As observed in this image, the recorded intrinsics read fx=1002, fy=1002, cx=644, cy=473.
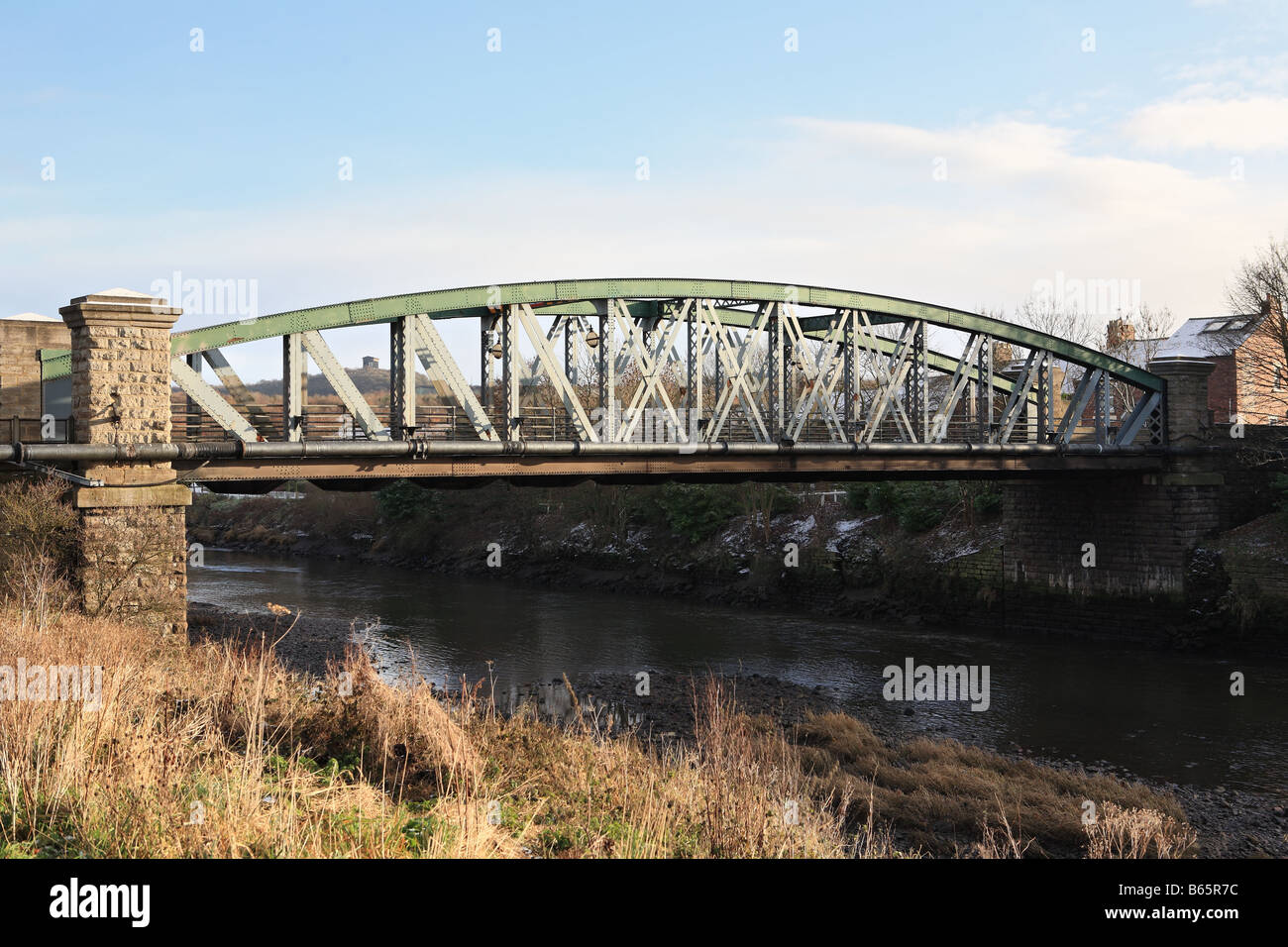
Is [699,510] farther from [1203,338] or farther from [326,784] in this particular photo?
[326,784]

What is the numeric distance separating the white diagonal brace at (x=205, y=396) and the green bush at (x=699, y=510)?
2510cm

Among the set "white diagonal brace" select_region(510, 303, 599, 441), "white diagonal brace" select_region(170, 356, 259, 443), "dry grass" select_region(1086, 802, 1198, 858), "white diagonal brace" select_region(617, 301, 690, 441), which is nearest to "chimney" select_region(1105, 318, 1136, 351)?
"white diagonal brace" select_region(617, 301, 690, 441)

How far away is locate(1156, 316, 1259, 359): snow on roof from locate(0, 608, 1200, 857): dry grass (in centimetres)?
3577

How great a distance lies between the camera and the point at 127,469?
16.4 meters

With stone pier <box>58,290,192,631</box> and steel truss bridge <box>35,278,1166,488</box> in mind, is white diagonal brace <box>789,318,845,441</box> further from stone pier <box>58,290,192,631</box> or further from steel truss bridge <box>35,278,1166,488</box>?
stone pier <box>58,290,192,631</box>

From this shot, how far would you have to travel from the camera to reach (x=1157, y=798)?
13.8 meters

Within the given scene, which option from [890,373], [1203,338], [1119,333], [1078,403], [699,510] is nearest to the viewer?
[890,373]

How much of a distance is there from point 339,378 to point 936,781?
12.3 m

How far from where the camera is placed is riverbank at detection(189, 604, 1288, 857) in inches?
486

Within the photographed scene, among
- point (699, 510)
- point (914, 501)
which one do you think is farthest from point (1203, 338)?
point (699, 510)

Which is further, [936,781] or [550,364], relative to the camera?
[550,364]
